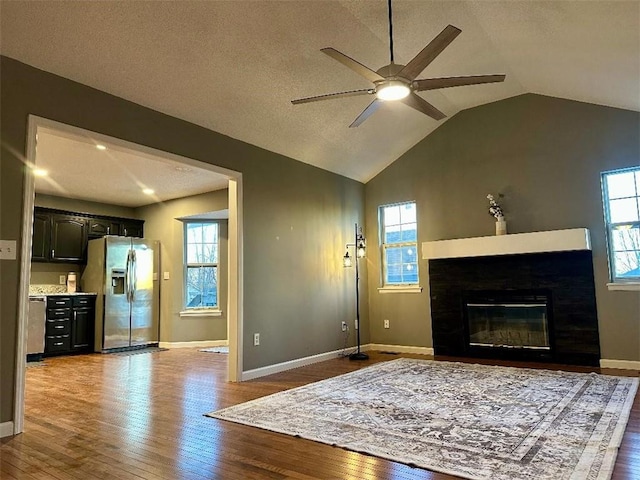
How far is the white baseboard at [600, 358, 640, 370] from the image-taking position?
494cm

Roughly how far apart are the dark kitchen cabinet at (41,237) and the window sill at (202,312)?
7.78 ft

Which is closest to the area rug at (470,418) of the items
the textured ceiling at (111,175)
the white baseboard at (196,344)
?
the textured ceiling at (111,175)

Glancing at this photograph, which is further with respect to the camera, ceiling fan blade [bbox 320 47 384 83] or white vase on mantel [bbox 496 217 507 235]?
white vase on mantel [bbox 496 217 507 235]

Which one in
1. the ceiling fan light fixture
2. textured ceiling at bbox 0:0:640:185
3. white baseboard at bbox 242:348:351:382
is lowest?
white baseboard at bbox 242:348:351:382

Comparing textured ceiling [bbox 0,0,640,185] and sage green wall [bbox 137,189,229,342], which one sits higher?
textured ceiling [bbox 0,0,640,185]

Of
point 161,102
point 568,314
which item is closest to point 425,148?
point 568,314

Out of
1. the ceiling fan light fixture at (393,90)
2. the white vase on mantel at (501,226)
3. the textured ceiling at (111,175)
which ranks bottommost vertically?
the white vase on mantel at (501,226)

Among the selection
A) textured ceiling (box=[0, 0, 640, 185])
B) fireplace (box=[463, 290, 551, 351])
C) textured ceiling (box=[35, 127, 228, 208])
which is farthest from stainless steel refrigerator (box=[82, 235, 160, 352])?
fireplace (box=[463, 290, 551, 351])

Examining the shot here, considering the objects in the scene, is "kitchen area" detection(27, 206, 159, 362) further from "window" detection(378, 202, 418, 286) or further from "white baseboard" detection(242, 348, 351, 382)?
"window" detection(378, 202, 418, 286)

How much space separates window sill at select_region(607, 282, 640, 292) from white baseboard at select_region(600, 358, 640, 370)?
2.65 feet

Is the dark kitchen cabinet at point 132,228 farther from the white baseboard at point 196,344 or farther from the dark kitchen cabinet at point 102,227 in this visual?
the white baseboard at point 196,344

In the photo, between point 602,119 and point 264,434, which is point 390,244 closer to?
point 602,119

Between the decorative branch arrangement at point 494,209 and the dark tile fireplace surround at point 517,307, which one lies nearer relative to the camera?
the dark tile fireplace surround at point 517,307

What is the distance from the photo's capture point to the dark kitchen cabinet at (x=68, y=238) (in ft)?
24.2
